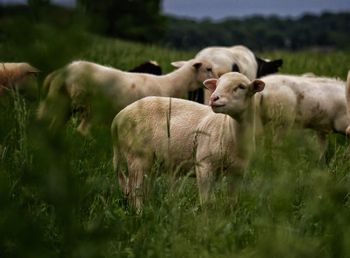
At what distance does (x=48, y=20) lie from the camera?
2008mm

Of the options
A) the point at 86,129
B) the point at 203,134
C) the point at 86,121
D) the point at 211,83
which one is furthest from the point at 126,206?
the point at 86,121

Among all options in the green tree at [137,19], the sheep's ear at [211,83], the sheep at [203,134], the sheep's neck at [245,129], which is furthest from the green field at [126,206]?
the green tree at [137,19]

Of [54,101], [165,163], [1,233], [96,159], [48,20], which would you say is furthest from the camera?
[165,163]

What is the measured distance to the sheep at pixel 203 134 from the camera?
18.7 ft

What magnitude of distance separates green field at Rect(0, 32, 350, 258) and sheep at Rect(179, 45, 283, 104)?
21.6ft

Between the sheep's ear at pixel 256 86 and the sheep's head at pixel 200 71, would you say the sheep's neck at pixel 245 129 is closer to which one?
the sheep's ear at pixel 256 86

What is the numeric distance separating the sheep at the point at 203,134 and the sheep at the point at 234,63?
15.2 ft

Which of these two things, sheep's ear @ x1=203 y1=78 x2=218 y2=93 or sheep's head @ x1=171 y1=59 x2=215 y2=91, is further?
sheep's head @ x1=171 y1=59 x2=215 y2=91

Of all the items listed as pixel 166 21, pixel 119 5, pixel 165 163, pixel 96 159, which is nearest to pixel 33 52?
pixel 96 159

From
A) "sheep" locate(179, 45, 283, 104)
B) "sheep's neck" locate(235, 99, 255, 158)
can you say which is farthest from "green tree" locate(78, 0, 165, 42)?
"sheep's neck" locate(235, 99, 255, 158)

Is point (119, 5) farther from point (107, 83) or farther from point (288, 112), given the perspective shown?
point (107, 83)

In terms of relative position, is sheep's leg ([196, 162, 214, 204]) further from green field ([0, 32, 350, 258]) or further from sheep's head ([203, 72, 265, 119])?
sheep's head ([203, 72, 265, 119])

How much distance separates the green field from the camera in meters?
2.28

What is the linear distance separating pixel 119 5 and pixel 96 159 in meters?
63.7
